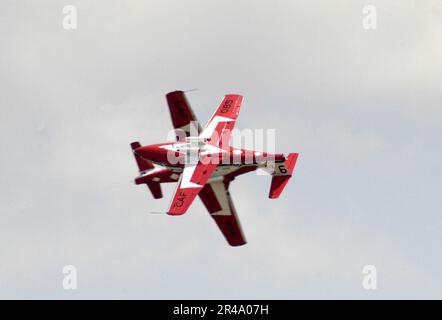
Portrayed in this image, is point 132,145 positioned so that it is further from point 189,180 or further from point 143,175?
point 189,180

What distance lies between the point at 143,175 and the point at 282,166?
371 inches

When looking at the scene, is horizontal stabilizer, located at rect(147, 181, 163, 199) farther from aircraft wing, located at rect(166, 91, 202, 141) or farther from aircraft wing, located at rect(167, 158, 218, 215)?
aircraft wing, located at rect(167, 158, 218, 215)

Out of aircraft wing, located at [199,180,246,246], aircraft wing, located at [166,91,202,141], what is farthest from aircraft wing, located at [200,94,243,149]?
aircraft wing, located at [199,180,246,246]

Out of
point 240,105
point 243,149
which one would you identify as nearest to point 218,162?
point 243,149

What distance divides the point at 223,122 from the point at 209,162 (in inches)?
201

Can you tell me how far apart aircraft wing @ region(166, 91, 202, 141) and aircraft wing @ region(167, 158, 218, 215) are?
5.32 metres

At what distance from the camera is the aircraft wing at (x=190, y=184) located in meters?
67.6

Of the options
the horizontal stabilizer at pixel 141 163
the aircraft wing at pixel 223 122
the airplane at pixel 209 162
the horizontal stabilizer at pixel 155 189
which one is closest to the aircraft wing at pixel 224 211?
the airplane at pixel 209 162

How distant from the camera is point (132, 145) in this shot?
253 ft

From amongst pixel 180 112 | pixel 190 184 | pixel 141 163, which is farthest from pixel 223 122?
pixel 190 184

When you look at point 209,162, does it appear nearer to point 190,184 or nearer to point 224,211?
point 190,184

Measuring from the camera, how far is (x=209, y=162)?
234 ft

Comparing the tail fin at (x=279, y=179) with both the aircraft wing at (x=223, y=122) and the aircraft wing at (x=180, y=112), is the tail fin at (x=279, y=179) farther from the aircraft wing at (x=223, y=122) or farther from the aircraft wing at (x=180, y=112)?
the aircraft wing at (x=180, y=112)

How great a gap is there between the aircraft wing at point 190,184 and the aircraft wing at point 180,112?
5.32 m
